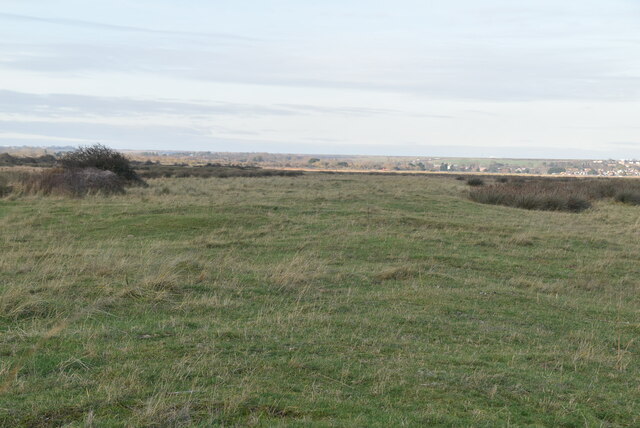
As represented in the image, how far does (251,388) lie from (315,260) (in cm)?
746

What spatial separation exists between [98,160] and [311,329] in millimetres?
28552

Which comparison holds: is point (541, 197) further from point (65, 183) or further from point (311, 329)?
point (311, 329)

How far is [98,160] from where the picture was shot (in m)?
33.3

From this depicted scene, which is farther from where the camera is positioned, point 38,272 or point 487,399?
point 38,272

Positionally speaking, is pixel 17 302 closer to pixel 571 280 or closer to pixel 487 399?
pixel 487 399

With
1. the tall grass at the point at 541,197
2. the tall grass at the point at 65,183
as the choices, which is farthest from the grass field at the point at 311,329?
the tall grass at the point at 541,197

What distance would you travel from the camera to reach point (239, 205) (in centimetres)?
2227

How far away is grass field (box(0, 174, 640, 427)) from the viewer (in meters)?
5.11

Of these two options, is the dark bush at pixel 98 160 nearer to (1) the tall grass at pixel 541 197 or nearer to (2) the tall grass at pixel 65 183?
(2) the tall grass at pixel 65 183

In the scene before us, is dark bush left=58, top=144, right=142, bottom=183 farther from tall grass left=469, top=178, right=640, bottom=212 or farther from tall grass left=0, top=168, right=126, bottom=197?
tall grass left=469, top=178, right=640, bottom=212

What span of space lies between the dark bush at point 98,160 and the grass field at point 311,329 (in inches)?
623

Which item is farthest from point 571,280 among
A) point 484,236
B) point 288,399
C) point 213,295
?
point 288,399

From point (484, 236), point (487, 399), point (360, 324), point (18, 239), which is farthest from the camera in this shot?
point (484, 236)

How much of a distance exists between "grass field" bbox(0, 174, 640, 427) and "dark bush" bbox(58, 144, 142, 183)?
15.8 meters
